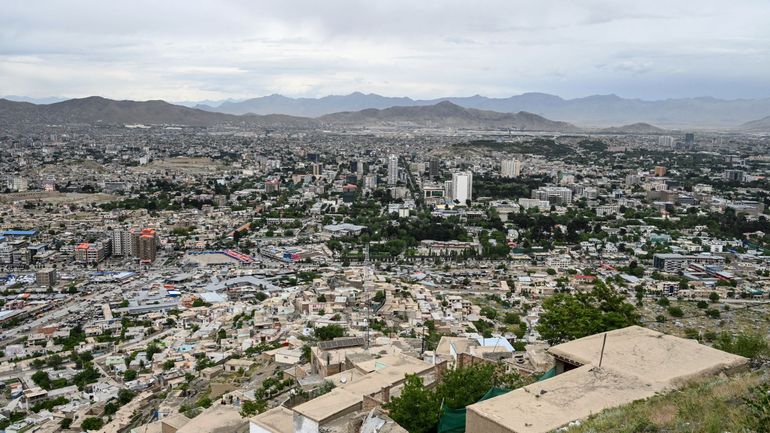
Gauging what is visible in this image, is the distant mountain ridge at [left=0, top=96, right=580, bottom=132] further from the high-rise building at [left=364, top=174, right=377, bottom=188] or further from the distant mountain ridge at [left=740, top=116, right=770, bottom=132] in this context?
the high-rise building at [left=364, top=174, right=377, bottom=188]

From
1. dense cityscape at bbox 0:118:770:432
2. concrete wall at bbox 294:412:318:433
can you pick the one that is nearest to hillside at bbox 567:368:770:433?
dense cityscape at bbox 0:118:770:432

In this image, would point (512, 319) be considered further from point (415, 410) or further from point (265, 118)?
point (265, 118)

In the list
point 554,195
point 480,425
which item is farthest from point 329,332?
point 554,195

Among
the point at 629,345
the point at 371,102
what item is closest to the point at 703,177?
the point at 629,345

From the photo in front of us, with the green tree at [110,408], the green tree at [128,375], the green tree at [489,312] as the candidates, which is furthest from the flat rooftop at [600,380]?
the green tree at [489,312]

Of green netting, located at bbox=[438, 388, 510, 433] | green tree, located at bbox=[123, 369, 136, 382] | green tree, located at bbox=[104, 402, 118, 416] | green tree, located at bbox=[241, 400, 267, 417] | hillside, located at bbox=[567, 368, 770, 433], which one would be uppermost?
hillside, located at bbox=[567, 368, 770, 433]

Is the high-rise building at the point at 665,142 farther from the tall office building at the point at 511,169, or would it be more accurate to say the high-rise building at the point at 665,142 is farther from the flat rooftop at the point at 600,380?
the flat rooftop at the point at 600,380
